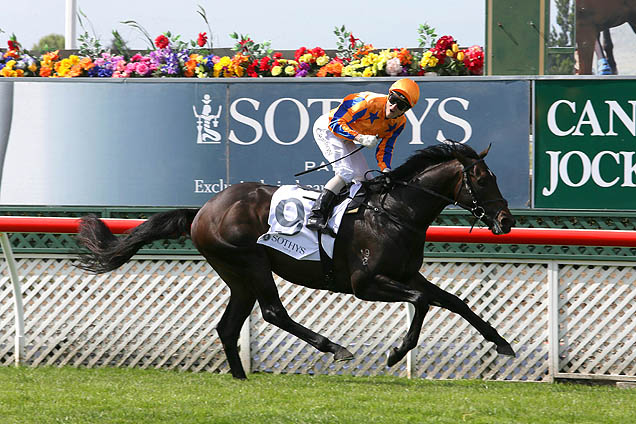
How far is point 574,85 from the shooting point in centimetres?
686

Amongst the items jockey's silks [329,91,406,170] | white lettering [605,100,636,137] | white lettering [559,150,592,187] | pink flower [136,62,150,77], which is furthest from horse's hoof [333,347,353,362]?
pink flower [136,62,150,77]

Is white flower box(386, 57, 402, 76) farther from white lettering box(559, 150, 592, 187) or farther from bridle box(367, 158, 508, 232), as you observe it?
bridle box(367, 158, 508, 232)

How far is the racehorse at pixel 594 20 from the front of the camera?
6.99m

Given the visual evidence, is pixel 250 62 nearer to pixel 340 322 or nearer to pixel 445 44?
pixel 445 44

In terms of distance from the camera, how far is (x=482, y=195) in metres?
5.59

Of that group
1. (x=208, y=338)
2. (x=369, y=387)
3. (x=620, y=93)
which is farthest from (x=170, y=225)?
(x=620, y=93)

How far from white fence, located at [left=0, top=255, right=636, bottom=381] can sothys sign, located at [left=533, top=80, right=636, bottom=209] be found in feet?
1.62

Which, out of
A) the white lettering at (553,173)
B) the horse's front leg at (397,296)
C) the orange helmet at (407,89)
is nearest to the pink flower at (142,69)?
the orange helmet at (407,89)

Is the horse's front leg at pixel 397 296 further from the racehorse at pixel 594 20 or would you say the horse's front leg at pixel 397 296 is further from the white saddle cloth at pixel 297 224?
the racehorse at pixel 594 20

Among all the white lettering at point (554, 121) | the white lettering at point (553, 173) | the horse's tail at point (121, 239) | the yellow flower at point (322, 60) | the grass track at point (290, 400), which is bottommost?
the grass track at point (290, 400)

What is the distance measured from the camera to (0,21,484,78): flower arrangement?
7328 mm

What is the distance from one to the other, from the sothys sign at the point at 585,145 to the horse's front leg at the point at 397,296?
1695mm

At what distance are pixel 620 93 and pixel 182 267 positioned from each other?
3.41 meters

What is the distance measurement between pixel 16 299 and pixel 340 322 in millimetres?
2348
